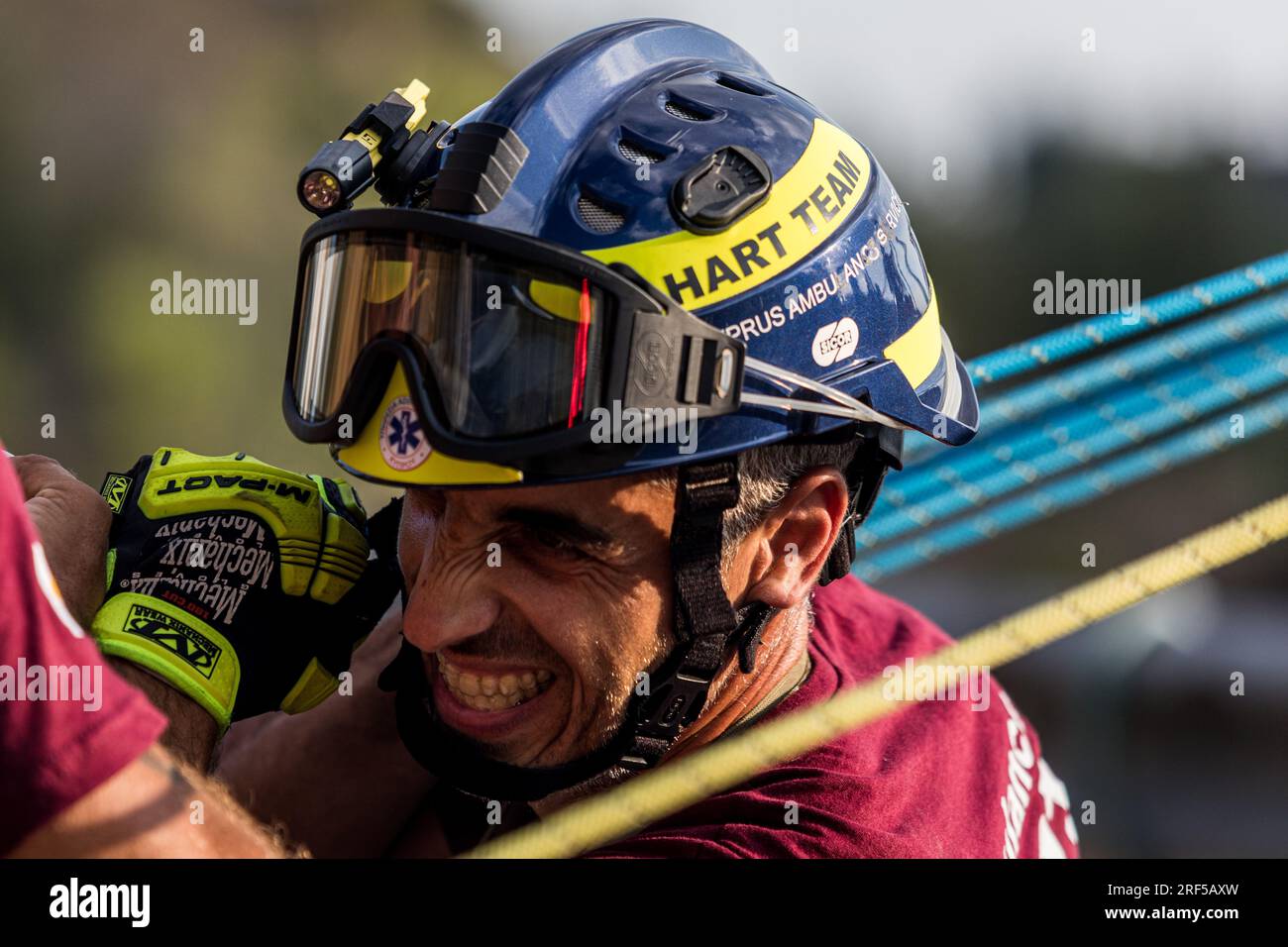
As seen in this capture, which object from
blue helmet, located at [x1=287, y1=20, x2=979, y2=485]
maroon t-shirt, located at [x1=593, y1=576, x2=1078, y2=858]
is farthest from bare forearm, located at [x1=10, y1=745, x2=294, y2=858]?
maroon t-shirt, located at [x1=593, y1=576, x2=1078, y2=858]

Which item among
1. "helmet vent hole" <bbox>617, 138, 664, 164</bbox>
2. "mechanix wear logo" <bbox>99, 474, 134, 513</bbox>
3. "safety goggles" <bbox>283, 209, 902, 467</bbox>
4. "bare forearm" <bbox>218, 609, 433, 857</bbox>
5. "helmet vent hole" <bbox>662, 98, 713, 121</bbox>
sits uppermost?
"helmet vent hole" <bbox>662, 98, 713, 121</bbox>

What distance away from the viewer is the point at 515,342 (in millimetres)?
2404

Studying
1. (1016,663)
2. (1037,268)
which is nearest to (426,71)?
(1037,268)

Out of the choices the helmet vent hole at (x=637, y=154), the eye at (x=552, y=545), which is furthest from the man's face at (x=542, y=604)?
the helmet vent hole at (x=637, y=154)

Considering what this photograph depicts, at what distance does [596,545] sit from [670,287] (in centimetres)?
45

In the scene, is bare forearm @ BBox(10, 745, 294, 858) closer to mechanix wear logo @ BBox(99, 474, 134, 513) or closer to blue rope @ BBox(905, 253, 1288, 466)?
mechanix wear logo @ BBox(99, 474, 134, 513)

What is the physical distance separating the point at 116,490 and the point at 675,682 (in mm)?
1139

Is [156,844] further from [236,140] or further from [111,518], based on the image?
[236,140]

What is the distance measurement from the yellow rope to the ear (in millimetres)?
232

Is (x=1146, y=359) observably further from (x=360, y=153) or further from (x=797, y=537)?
(x=360, y=153)

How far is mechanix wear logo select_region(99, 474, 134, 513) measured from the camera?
2.87 m

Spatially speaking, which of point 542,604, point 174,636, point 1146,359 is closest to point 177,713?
point 174,636

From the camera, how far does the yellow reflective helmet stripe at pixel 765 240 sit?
2512mm

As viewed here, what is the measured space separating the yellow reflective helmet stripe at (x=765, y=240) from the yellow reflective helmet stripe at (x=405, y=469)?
0.38 m
